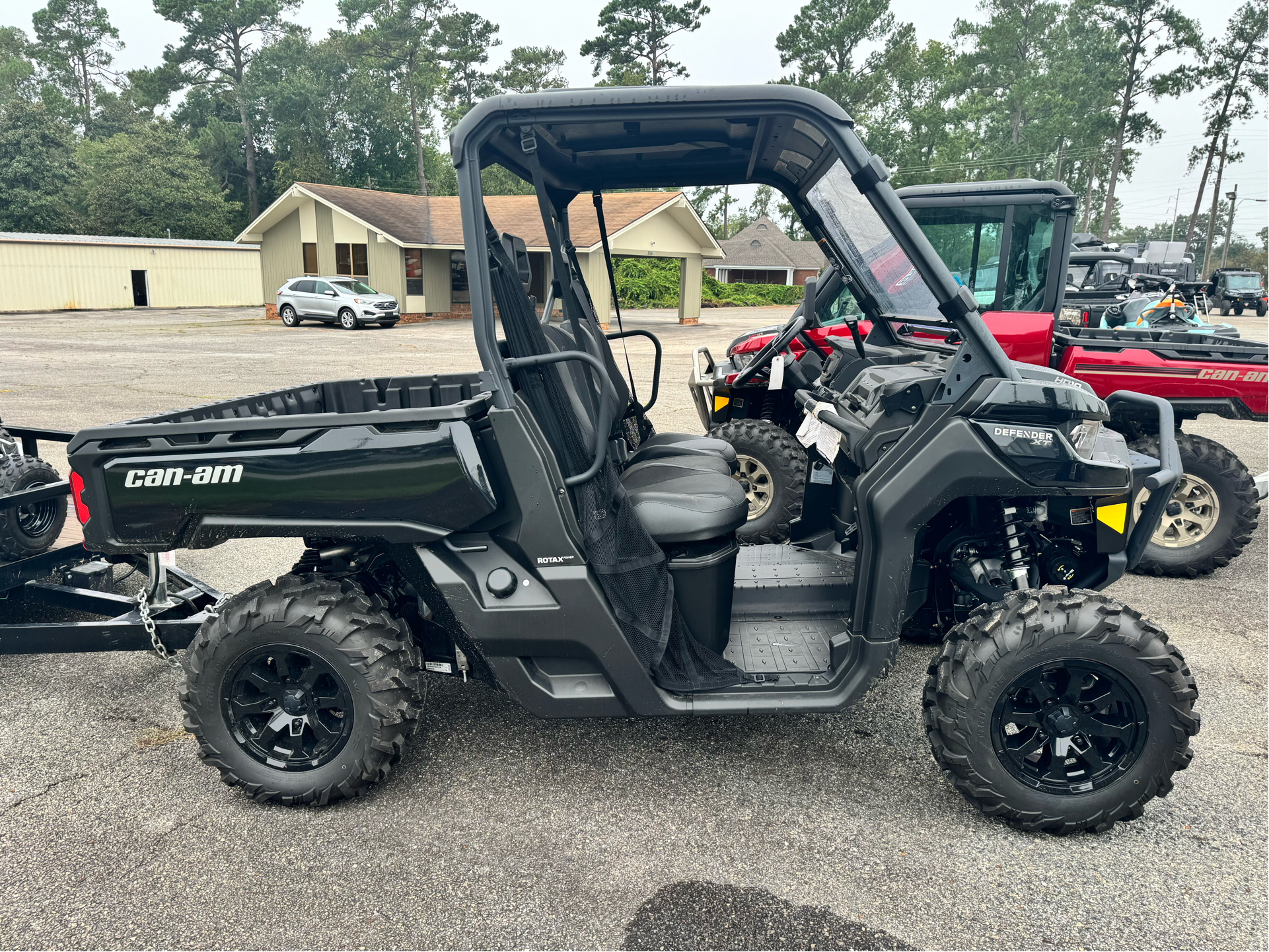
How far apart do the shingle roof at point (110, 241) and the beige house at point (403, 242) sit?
4154 mm

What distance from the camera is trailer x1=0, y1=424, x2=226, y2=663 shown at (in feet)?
11.1

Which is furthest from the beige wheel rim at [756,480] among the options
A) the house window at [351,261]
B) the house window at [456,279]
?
the house window at [351,261]

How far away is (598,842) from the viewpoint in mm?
2768

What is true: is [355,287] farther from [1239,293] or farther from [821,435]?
[1239,293]

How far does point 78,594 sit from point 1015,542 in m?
3.95

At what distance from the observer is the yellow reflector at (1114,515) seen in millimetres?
2967

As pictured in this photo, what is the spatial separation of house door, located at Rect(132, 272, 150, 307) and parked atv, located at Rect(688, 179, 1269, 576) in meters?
35.9

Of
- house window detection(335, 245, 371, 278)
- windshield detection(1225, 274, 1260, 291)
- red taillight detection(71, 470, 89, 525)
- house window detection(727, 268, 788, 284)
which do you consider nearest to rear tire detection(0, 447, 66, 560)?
red taillight detection(71, 470, 89, 525)

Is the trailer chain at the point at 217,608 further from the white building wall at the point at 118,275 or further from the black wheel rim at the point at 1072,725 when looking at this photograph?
the white building wall at the point at 118,275

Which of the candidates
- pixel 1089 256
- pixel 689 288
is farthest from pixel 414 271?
pixel 1089 256

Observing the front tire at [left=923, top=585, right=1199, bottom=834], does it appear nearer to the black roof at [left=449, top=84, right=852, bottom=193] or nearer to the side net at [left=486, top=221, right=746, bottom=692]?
the side net at [left=486, top=221, right=746, bottom=692]

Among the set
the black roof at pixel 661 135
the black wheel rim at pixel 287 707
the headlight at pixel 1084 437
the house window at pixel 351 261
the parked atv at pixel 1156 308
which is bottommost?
the black wheel rim at pixel 287 707

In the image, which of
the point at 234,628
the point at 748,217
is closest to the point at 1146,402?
the point at 234,628

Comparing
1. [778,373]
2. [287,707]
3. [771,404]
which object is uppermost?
[778,373]
